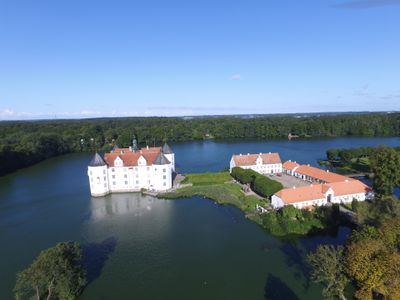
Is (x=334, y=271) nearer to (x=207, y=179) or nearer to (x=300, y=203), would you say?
(x=300, y=203)

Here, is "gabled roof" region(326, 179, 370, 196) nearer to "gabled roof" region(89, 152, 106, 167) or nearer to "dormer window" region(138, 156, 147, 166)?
"dormer window" region(138, 156, 147, 166)

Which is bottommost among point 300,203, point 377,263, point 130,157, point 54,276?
point 300,203

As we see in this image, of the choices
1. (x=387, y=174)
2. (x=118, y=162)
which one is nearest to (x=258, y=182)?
(x=387, y=174)

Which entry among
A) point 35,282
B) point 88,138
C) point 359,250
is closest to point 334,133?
point 88,138

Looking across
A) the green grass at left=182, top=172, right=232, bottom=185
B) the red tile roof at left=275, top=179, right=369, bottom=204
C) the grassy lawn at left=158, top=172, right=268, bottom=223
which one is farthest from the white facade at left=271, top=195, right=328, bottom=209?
the green grass at left=182, top=172, right=232, bottom=185

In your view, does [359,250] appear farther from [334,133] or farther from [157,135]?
[334,133]
